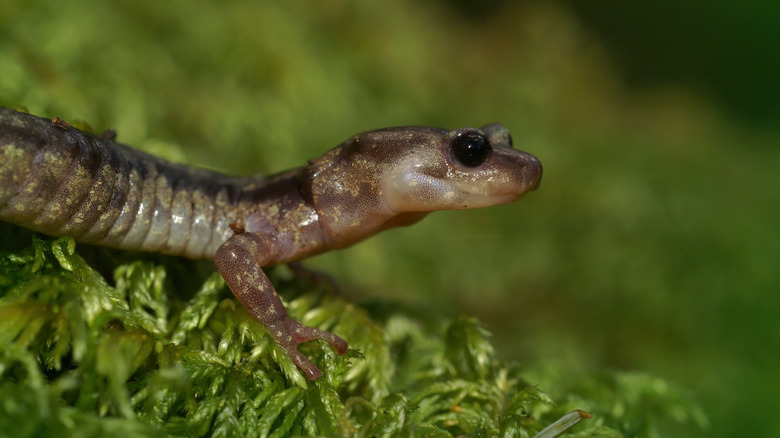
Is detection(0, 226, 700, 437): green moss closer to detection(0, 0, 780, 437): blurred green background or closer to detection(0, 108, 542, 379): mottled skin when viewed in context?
detection(0, 108, 542, 379): mottled skin

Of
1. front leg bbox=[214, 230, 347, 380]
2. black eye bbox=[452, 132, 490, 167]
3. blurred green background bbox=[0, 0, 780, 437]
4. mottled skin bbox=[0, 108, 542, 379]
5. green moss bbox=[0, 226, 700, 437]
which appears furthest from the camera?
blurred green background bbox=[0, 0, 780, 437]

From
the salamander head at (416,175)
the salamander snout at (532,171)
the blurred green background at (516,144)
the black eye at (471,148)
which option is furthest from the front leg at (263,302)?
the blurred green background at (516,144)

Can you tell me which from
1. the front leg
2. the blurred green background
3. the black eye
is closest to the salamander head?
the black eye

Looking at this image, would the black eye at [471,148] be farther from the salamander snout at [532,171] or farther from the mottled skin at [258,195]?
the salamander snout at [532,171]

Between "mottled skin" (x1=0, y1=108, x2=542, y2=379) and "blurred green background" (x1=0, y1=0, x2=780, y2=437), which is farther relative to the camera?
"blurred green background" (x1=0, y1=0, x2=780, y2=437)

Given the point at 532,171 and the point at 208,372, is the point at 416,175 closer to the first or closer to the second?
the point at 532,171

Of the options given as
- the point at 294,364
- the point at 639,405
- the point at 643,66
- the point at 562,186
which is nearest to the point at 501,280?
the point at 562,186

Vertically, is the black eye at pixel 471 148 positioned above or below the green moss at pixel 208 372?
above
